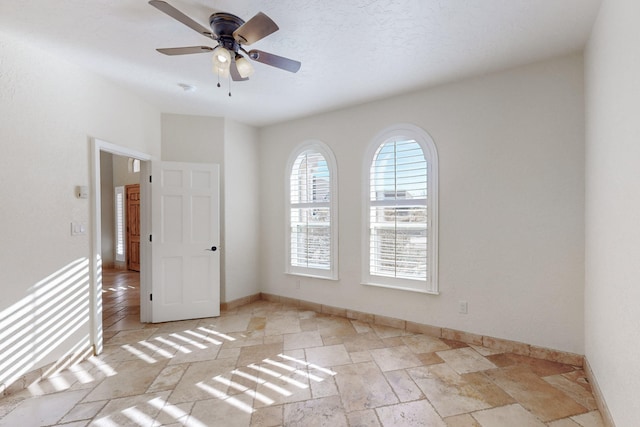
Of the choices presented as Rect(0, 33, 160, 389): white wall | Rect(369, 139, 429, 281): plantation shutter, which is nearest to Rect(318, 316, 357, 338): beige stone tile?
Rect(369, 139, 429, 281): plantation shutter

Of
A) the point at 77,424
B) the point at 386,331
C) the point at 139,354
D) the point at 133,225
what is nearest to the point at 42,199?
the point at 139,354

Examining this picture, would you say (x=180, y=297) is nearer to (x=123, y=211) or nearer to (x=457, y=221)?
(x=457, y=221)

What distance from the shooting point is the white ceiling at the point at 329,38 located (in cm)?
196

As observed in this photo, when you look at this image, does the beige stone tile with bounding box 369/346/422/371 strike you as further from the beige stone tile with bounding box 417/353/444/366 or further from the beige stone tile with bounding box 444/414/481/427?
the beige stone tile with bounding box 444/414/481/427

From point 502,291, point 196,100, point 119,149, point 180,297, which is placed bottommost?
point 180,297

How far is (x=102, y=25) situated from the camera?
2.14 meters

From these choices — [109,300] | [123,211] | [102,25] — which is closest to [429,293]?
[102,25]

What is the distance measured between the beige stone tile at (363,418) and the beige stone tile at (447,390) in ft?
1.52

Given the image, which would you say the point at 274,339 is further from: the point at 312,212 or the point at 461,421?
the point at 461,421

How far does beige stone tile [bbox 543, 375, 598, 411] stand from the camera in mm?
2090

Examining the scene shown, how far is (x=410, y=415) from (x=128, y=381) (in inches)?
87.3

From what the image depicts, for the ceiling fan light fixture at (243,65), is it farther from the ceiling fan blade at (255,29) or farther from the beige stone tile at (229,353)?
the beige stone tile at (229,353)

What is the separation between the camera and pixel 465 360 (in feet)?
8.86

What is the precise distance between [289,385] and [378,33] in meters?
2.83
